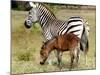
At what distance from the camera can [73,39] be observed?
92.8 inches

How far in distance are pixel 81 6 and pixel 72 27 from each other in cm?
26

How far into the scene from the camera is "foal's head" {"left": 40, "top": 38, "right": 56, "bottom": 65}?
221 cm

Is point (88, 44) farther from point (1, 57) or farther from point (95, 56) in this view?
point (1, 57)

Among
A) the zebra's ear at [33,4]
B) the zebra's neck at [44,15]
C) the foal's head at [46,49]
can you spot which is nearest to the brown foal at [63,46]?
the foal's head at [46,49]

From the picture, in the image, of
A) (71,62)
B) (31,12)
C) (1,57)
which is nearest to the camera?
(1,57)

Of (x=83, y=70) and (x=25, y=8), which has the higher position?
(x=25, y=8)

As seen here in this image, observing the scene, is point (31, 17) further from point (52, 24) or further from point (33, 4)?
point (52, 24)

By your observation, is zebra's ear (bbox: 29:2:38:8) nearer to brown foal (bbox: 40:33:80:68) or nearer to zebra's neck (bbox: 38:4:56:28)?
zebra's neck (bbox: 38:4:56:28)

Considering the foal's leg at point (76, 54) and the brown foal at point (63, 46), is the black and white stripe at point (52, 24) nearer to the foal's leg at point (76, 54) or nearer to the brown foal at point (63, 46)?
the brown foal at point (63, 46)

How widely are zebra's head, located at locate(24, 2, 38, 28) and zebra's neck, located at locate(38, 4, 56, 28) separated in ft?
0.14

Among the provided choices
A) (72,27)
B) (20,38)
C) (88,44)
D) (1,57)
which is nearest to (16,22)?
(20,38)

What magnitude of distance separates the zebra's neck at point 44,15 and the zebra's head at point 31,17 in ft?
0.14

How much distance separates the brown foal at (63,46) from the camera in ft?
7.30

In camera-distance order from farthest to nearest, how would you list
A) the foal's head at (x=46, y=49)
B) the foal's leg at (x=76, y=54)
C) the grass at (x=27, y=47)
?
1. the foal's leg at (x=76, y=54)
2. the foal's head at (x=46, y=49)
3. the grass at (x=27, y=47)
